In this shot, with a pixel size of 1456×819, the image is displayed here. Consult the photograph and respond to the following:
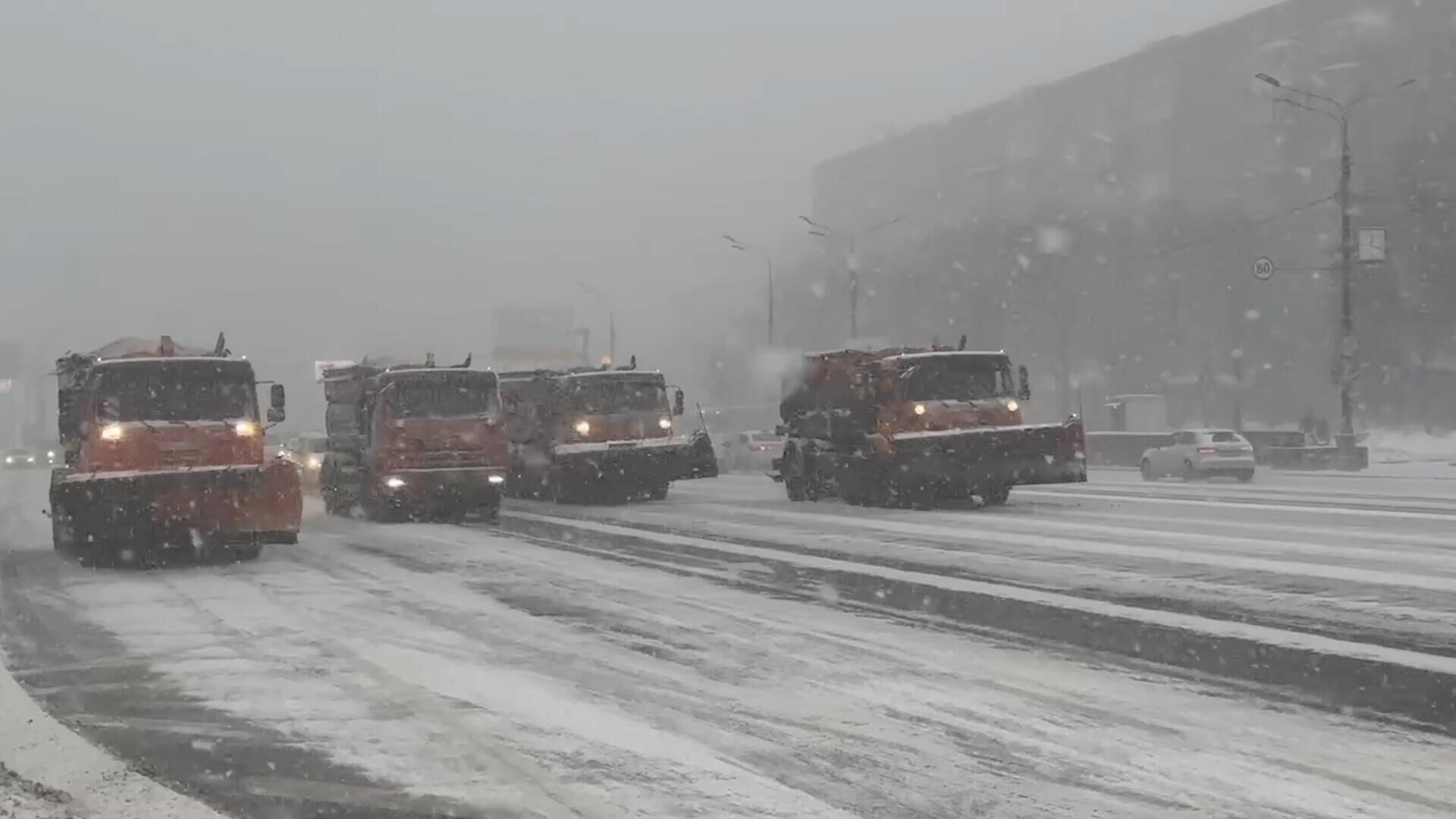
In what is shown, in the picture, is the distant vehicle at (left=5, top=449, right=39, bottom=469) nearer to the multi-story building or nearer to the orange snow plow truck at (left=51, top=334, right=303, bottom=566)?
the multi-story building

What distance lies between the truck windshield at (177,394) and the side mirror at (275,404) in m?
0.46

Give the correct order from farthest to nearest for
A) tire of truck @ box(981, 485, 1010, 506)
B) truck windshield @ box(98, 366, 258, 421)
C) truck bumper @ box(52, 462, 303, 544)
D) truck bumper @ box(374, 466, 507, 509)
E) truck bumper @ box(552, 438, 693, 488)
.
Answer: truck bumper @ box(552, 438, 693, 488) < tire of truck @ box(981, 485, 1010, 506) < truck bumper @ box(374, 466, 507, 509) < truck windshield @ box(98, 366, 258, 421) < truck bumper @ box(52, 462, 303, 544)

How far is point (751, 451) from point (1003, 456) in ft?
79.5

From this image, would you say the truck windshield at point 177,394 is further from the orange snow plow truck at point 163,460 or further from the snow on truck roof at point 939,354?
the snow on truck roof at point 939,354

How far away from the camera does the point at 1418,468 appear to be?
3828cm

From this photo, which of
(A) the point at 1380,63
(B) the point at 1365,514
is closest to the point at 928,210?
(A) the point at 1380,63

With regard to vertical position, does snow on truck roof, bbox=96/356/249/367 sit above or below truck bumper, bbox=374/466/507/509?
above

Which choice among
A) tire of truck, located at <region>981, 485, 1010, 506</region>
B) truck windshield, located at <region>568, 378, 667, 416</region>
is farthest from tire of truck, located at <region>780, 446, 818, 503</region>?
tire of truck, located at <region>981, 485, 1010, 506</region>

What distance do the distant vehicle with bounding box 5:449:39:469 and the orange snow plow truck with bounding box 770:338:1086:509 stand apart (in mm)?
63922

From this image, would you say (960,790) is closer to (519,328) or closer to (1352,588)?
(1352,588)

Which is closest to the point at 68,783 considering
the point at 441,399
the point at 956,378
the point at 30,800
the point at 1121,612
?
the point at 30,800

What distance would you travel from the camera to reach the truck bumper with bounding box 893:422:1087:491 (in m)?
20.7

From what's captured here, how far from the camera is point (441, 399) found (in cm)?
2211

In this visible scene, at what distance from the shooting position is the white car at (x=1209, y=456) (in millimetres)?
32781
